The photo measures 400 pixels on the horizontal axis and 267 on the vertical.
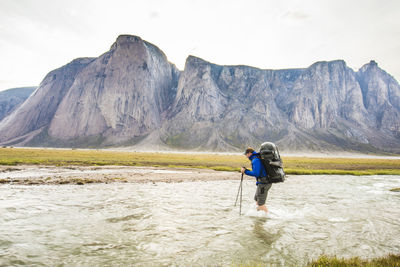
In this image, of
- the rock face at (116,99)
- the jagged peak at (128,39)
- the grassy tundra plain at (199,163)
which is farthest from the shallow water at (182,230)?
the jagged peak at (128,39)

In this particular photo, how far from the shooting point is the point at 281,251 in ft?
24.1

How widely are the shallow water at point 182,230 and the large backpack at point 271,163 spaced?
2.03 metres

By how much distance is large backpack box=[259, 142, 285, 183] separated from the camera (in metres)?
10.1

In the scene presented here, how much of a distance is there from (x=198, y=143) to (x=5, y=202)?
15038 centimetres

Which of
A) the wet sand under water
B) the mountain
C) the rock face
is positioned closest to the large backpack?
the wet sand under water

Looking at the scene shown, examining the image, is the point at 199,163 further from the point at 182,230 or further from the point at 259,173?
the point at 182,230

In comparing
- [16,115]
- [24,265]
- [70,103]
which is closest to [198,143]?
[70,103]

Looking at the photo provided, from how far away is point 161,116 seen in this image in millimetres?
190500

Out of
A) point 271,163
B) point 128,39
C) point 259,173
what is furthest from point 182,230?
point 128,39

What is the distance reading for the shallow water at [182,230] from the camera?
22.2 ft

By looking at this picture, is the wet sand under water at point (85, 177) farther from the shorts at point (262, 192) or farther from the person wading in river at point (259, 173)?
the person wading in river at point (259, 173)

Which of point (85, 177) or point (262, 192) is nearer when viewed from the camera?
point (262, 192)

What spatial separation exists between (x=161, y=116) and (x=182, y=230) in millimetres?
184714

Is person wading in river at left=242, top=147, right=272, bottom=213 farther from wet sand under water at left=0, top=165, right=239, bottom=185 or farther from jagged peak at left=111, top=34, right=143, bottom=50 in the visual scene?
jagged peak at left=111, top=34, right=143, bottom=50
